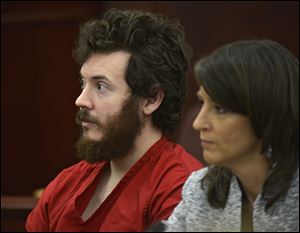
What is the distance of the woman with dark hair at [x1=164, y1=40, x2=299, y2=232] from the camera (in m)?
1.25

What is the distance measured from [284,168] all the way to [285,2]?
231 centimetres

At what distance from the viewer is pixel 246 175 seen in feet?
4.37

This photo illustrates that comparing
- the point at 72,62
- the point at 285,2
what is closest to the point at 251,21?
the point at 285,2

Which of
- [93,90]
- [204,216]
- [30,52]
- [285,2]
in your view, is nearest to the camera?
[204,216]

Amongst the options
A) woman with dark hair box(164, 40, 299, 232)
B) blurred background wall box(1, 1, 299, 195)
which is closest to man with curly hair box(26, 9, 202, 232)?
woman with dark hair box(164, 40, 299, 232)

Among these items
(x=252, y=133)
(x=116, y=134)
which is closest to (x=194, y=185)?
(x=252, y=133)

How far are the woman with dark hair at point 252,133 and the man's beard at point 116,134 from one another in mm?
580

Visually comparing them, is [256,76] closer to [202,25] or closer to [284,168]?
[284,168]

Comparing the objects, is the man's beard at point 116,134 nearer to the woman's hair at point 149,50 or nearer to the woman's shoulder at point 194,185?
the woman's hair at point 149,50

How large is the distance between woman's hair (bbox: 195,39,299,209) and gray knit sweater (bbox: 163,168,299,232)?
0.7 inches

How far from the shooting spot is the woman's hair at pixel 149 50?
1921 mm

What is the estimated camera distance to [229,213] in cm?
132

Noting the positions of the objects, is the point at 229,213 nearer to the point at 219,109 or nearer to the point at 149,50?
the point at 219,109

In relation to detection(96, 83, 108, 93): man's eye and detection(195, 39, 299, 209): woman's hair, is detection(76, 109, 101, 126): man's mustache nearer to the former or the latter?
detection(96, 83, 108, 93): man's eye
